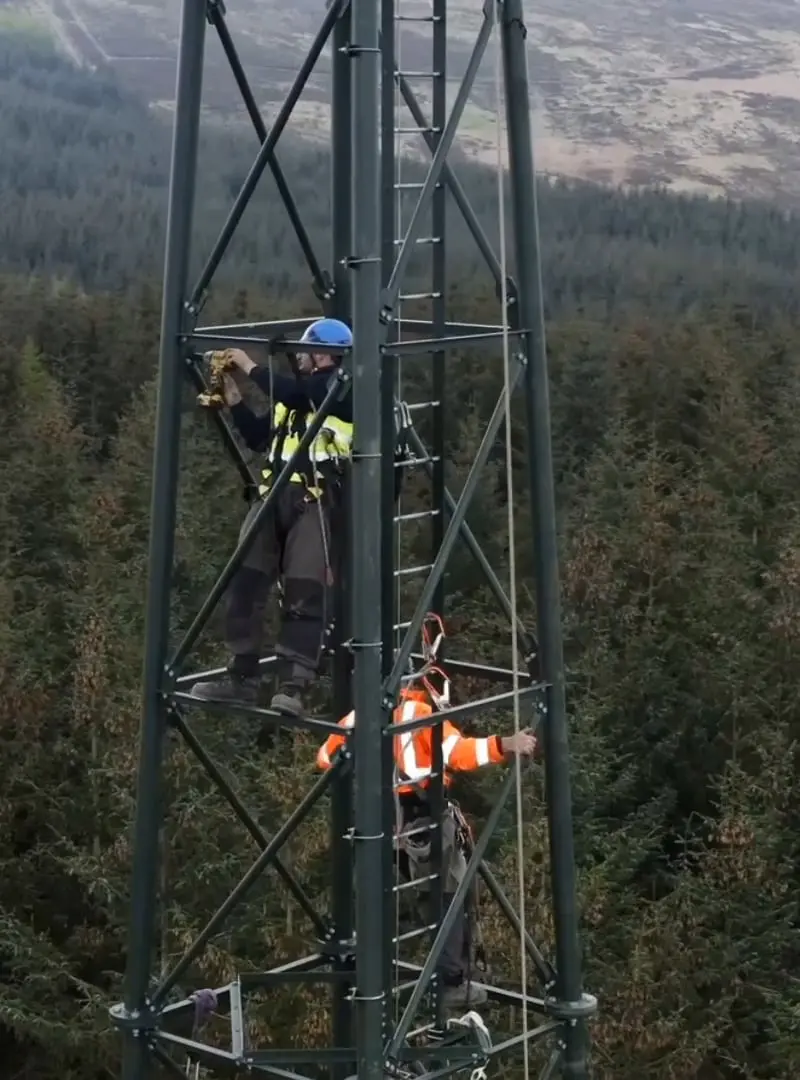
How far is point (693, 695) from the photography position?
26031mm

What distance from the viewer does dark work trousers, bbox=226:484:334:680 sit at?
8.17 m

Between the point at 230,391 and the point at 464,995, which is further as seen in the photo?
the point at 464,995

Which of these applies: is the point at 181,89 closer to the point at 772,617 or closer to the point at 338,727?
the point at 338,727

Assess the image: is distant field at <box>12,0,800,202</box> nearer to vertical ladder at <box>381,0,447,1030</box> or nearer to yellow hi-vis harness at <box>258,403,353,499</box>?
vertical ladder at <box>381,0,447,1030</box>

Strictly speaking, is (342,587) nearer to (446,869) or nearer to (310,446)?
(310,446)

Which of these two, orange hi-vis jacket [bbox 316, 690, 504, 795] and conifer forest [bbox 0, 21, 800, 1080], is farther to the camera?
conifer forest [bbox 0, 21, 800, 1080]

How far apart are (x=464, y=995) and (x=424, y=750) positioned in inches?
58.8

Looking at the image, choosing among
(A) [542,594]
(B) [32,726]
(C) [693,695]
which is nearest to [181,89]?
(A) [542,594]

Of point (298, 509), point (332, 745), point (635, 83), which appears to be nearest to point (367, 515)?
point (298, 509)

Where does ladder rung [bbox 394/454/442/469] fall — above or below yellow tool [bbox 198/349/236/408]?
below

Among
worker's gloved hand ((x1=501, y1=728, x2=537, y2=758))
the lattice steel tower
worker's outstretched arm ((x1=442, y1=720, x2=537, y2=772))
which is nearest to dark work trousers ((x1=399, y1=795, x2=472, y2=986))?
the lattice steel tower

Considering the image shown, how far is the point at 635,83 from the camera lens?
139ft

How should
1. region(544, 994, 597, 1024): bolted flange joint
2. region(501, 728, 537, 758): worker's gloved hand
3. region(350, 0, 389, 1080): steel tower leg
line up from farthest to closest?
region(544, 994, 597, 1024): bolted flange joint, region(501, 728, 537, 758): worker's gloved hand, region(350, 0, 389, 1080): steel tower leg

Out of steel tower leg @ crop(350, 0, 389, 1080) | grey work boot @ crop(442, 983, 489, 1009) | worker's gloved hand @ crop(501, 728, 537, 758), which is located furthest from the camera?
grey work boot @ crop(442, 983, 489, 1009)
